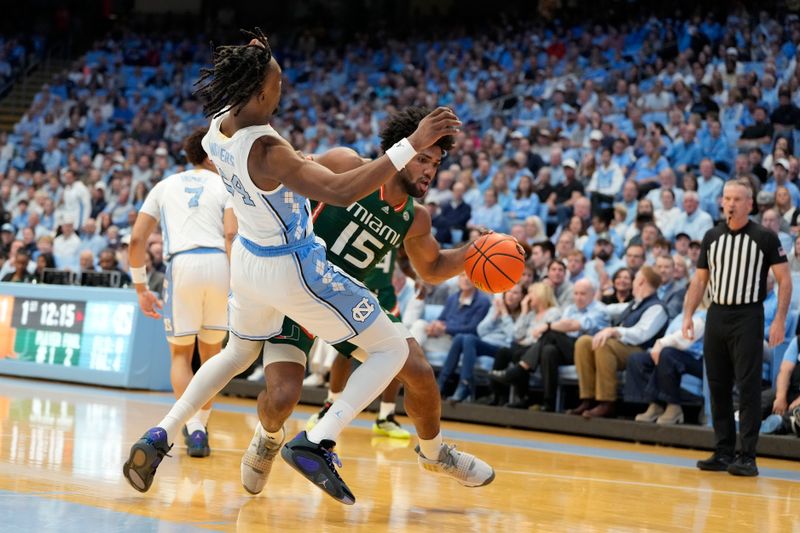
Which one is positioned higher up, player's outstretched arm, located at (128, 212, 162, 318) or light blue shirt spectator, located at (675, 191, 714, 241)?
light blue shirt spectator, located at (675, 191, 714, 241)

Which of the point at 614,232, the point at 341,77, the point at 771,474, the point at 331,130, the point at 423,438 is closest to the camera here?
the point at 423,438

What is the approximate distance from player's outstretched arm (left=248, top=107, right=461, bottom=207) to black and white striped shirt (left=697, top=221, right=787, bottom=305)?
3756 mm

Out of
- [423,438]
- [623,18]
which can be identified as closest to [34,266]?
[623,18]

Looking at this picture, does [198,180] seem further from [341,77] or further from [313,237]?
[341,77]

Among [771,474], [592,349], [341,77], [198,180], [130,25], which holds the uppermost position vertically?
[130,25]

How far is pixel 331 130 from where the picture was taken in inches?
752

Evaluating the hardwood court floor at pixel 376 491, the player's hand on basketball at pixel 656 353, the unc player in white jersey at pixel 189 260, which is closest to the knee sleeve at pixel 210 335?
the unc player in white jersey at pixel 189 260

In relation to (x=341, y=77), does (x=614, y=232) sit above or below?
below

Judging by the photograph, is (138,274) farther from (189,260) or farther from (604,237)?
(604,237)

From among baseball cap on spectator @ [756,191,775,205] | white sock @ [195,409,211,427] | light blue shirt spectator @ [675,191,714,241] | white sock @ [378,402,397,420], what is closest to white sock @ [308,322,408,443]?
white sock @ [195,409,211,427]

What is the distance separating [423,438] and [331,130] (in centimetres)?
1427

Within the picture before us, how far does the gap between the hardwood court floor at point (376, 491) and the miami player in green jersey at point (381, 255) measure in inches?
7.8

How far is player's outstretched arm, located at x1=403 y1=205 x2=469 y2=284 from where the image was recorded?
17.9 feet

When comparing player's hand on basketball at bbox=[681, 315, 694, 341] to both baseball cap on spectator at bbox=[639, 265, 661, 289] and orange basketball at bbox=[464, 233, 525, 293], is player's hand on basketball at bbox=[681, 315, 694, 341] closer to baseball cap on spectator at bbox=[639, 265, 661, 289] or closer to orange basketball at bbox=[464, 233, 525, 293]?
baseball cap on spectator at bbox=[639, 265, 661, 289]
